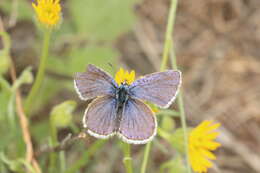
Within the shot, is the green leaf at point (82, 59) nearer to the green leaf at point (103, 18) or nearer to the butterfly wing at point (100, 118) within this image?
the green leaf at point (103, 18)

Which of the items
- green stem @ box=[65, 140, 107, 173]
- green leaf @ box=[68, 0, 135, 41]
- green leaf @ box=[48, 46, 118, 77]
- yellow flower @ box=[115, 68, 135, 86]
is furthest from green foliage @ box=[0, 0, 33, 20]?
yellow flower @ box=[115, 68, 135, 86]

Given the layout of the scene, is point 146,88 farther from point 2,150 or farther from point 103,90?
point 2,150

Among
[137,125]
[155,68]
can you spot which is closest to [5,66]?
[137,125]

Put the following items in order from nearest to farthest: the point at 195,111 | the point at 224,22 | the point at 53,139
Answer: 1. the point at 53,139
2. the point at 195,111
3. the point at 224,22

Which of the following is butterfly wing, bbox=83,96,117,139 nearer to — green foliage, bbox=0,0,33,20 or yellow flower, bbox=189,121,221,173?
yellow flower, bbox=189,121,221,173

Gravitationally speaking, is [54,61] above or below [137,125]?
above

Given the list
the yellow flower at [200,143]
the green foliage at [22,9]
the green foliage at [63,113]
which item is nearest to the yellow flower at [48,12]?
the green foliage at [63,113]
